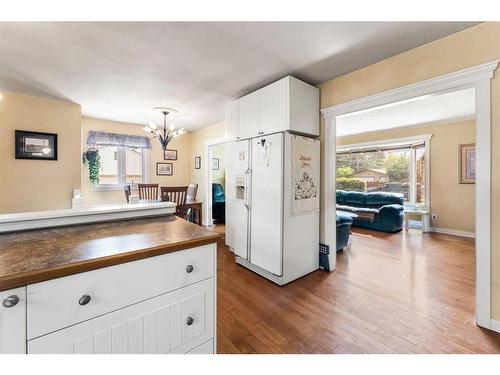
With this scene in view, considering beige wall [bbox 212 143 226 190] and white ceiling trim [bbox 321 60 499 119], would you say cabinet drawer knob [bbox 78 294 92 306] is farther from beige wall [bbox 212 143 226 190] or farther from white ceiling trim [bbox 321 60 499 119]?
beige wall [bbox 212 143 226 190]

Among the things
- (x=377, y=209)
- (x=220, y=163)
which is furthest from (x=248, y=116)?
(x=377, y=209)

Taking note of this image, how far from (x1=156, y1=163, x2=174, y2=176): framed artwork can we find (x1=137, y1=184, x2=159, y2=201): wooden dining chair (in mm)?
1214

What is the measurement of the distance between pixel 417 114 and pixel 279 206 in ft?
12.1

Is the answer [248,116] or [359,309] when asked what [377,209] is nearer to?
[359,309]

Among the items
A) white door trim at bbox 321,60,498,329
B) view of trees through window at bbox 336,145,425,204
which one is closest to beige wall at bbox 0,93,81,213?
white door trim at bbox 321,60,498,329

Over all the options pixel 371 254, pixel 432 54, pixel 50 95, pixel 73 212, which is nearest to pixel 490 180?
pixel 432 54

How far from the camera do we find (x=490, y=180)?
173 centimetres

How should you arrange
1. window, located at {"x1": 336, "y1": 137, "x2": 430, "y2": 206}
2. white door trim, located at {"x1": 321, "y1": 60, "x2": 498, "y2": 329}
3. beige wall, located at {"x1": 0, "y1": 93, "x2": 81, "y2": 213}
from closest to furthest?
white door trim, located at {"x1": 321, "y1": 60, "x2": 498, "y2": 329} < beige wall, located at {"x1": 0, "y1": 93, "x2": 81, "y2": 213} < window, located at {"x1": 336, "y1": 137, "x2": 430, "y2": 206}

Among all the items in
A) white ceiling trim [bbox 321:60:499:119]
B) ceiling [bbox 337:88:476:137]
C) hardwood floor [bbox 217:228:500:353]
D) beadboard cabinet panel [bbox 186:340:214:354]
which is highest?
ceiling [bbox 337:88:476:137]

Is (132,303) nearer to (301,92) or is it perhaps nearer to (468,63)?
(301,92)

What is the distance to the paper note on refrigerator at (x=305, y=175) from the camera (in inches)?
102

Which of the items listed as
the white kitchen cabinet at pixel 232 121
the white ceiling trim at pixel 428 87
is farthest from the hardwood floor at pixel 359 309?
the white ceiling trim at pixel 428 87

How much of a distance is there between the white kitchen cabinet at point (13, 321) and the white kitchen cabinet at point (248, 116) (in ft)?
8.18

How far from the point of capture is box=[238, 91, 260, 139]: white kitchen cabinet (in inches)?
113
